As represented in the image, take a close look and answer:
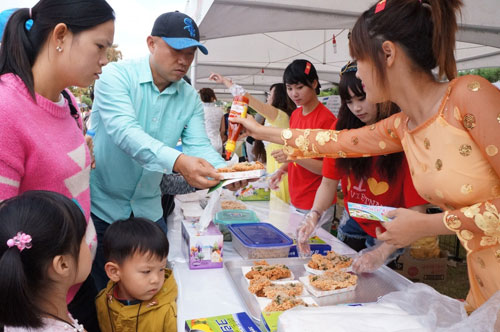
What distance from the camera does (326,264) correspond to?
176cm

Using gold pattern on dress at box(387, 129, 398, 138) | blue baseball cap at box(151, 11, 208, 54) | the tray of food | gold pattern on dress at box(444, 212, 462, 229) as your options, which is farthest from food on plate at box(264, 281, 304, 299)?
blue baseball cap at box(151, 11, 208, 54)

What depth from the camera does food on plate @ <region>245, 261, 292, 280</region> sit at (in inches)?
64.6

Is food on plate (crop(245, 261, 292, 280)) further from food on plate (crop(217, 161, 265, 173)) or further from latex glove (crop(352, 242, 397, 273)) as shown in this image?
food on plate (crop(217, 161, 265, 173))

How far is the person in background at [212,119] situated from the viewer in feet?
21.5

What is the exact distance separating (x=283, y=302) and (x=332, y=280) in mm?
320

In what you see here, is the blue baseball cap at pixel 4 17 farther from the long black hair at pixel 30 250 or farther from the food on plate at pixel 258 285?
the food on plate at pixel 258 285

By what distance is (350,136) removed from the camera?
1.77 meters

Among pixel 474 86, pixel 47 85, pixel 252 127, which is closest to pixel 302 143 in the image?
pixel 252 127

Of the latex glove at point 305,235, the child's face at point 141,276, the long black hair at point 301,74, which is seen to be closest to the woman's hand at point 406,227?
the latex glove at point 305,235

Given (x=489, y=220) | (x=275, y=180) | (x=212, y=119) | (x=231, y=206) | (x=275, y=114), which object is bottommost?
(x=212, y=119)

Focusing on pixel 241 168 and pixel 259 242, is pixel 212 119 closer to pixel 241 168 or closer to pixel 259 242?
pixel 259 242

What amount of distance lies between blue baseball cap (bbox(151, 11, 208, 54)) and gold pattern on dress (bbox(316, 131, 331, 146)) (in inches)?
30.2

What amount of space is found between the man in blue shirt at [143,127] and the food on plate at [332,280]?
62cm

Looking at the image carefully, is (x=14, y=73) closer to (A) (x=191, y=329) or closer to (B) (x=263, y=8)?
(A) (x=191, y=329)
